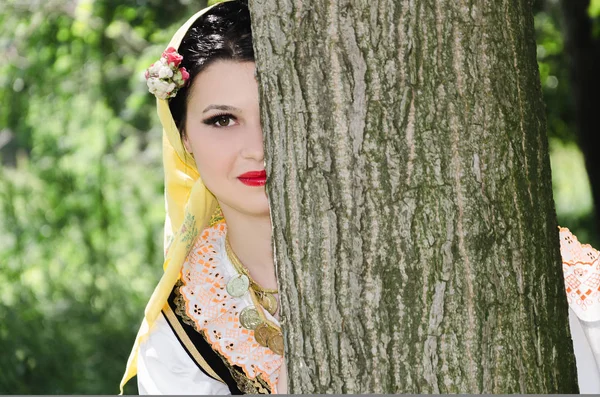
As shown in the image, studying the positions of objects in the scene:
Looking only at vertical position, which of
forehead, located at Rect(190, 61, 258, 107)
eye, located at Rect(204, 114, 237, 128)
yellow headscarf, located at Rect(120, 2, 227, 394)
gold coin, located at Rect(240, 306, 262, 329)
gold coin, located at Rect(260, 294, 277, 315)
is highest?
forehead, located at Rect(190, 61, 258, 107)

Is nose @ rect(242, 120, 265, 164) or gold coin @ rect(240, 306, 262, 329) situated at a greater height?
nose @ rect(242, 120, 265, 164)

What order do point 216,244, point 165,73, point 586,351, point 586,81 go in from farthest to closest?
point 586,81
point 216,244
point 165,73
point 586,351

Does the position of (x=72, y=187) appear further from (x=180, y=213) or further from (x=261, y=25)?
(x=261, y=25)

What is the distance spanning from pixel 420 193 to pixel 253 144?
93cm

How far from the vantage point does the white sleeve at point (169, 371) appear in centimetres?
237

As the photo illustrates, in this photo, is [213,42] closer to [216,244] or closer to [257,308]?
[216,244]

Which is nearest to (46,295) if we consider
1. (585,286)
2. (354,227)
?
(585,286)

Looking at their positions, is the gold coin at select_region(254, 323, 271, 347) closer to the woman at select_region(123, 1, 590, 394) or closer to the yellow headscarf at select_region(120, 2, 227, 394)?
the woman at select_region(123, 1, 590, 394)

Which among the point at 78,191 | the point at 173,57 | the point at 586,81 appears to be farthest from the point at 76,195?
the point at 173,57

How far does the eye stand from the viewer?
2379 millimetres

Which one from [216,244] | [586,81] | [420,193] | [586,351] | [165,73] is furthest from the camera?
[586,81]

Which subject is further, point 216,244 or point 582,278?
point 216,244

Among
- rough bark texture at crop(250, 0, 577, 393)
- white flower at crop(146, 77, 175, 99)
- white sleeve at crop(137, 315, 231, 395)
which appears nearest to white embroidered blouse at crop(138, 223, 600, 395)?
white sleeve at crop(137, 315, 231, 395)

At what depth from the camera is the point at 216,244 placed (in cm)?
263
